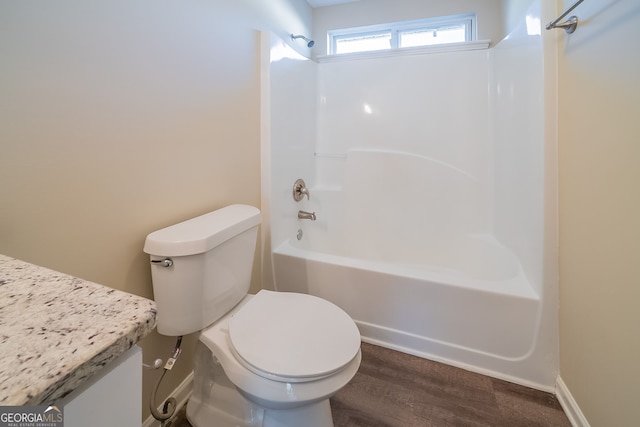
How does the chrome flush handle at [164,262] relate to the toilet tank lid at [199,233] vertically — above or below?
below

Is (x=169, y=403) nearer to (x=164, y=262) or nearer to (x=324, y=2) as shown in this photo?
(x=164, y=262)

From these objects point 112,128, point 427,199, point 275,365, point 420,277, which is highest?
point 112,128

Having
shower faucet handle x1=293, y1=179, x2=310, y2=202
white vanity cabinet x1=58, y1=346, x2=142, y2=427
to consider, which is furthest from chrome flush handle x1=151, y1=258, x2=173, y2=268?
shower faucet handle x1=293, y1=179, x2=310, y2=202

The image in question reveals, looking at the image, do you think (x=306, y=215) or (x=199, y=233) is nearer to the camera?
(x=199, y=233)

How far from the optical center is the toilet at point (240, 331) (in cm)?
85

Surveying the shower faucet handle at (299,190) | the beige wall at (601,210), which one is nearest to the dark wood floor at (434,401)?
the beige wall at (601,210)

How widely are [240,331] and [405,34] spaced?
2.43m

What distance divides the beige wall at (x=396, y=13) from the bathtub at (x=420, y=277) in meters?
1.05

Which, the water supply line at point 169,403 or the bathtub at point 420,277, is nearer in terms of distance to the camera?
the water supply line at point 169,403

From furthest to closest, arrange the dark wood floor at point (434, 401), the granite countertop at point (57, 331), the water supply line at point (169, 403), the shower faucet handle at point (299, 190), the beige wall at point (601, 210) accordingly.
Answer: the shower faucet handle at point (299, 190)
the dark wood floor at point (434, 401)
the water supply line at point (169, 403)
the beige wall at point (601, 210)
the granite countertop at point (57, 331)

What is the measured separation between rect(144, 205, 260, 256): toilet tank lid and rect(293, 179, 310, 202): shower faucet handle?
0.77 metres

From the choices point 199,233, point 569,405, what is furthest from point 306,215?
point 569,405

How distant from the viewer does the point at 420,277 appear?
4.77ft

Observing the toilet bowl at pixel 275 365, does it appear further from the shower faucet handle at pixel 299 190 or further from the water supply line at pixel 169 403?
the shower faucet handle at pixel 299 190
